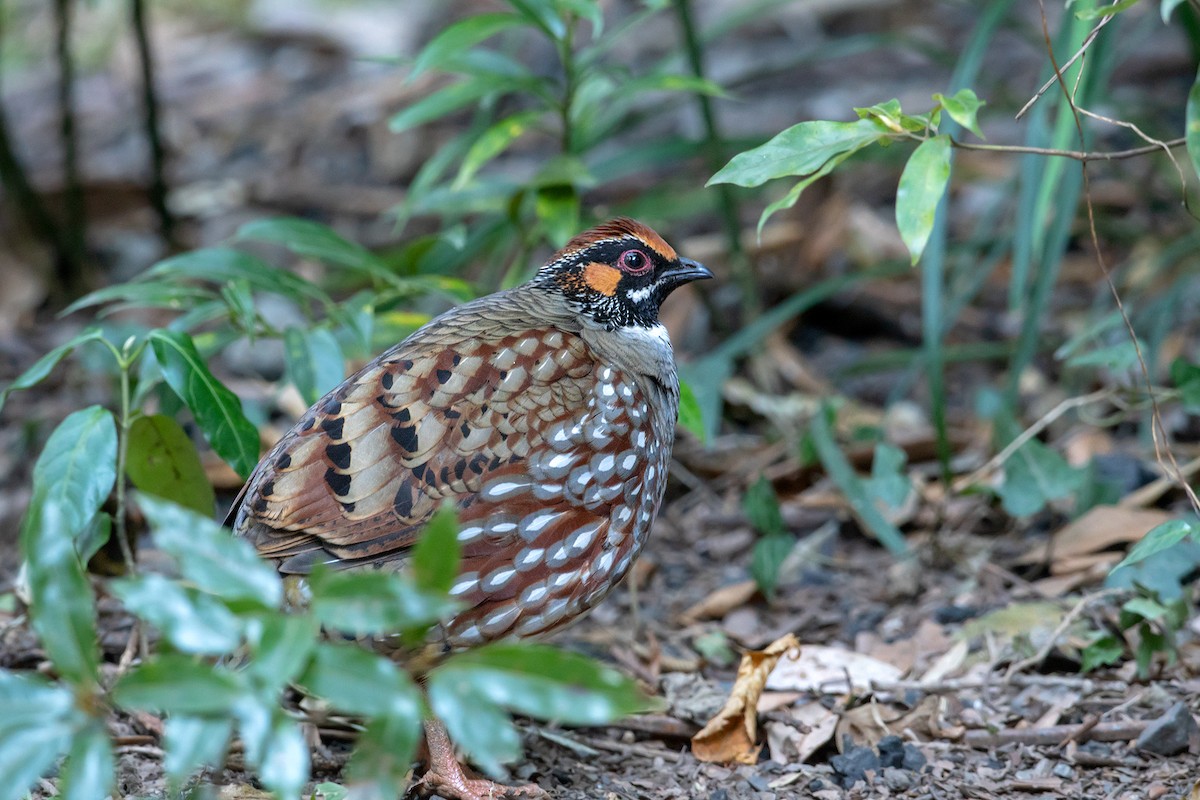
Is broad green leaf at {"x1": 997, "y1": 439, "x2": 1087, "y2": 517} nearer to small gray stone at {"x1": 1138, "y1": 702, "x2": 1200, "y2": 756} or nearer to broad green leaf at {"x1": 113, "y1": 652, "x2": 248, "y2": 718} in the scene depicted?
small gray stone at {"x1": 1138, "y1": 702, "x2": 1200, "y2": 756}

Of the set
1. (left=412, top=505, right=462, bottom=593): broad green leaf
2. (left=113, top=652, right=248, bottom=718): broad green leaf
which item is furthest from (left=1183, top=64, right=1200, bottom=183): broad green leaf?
(left=113, top=652, right=248, bottom=718): broad green leaf

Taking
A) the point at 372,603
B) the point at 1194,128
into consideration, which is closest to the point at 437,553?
the point at 372,603

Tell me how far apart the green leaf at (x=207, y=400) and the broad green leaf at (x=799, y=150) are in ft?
4.92

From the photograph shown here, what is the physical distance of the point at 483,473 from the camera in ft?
10.7

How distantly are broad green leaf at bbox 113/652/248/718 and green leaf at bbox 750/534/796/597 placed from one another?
9.18ft

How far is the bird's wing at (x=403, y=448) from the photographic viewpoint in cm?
318

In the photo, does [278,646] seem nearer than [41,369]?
Yes

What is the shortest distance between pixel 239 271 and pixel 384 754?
2.58m

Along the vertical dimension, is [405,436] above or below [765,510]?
above

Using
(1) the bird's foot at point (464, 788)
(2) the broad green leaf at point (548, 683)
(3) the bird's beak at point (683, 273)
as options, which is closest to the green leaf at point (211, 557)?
(2) the broad green leaf at point (548, 683)

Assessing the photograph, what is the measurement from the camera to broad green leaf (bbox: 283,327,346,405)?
3828mm

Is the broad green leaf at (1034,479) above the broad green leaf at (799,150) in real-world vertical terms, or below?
below

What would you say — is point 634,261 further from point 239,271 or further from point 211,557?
point 211,557

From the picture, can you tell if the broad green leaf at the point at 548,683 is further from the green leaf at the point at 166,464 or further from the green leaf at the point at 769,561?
the green leaf at the point at 769,561
